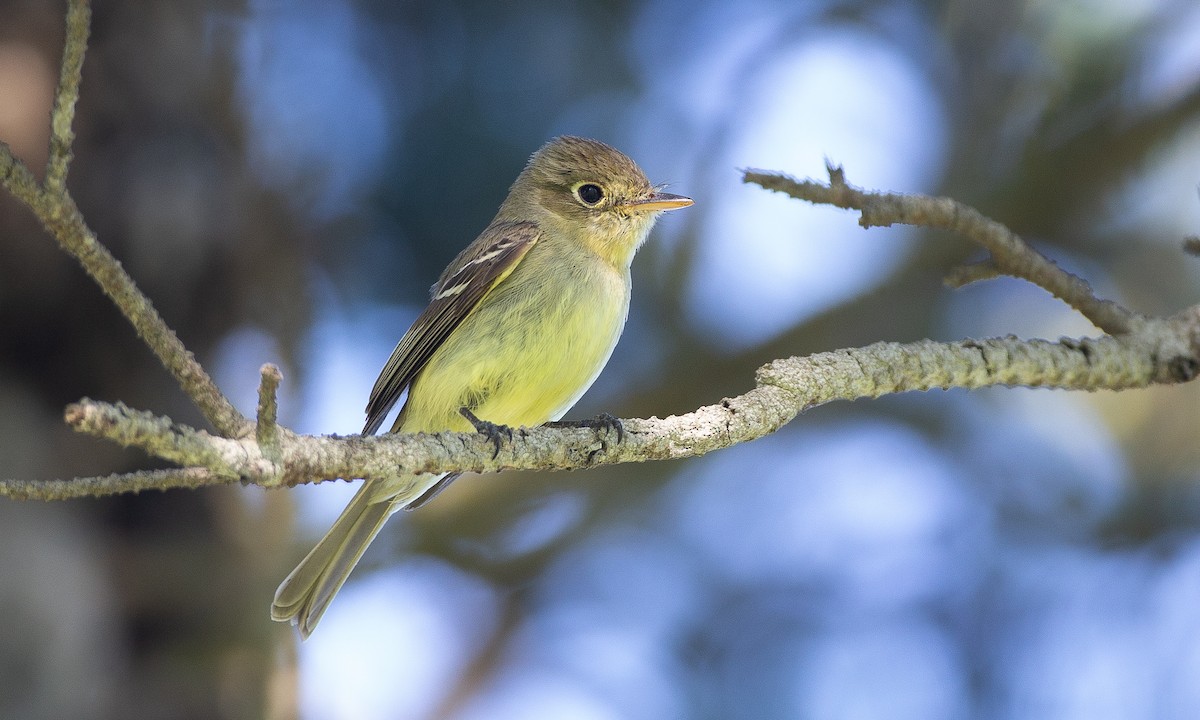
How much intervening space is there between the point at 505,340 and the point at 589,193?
1081mm

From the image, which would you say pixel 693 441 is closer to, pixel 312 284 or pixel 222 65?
pixel 312 284

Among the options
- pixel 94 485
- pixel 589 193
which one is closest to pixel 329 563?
pixel 589 193

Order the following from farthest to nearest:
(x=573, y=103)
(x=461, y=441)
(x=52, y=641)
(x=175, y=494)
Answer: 1. (x=573, y=103)
2. (x=175, y=494)
3. (x=52, y=641)
4. (x=461, y=441)

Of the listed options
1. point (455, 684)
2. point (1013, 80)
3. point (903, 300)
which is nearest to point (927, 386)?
point (903, 300)

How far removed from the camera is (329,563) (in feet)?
13.9

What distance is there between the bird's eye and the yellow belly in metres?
0.62

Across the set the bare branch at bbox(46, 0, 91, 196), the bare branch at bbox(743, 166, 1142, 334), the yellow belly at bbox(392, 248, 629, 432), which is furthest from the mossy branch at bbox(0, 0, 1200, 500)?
the yellow belly at bbox(392, 248, 629, 432)

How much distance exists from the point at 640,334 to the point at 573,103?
4.66 feet

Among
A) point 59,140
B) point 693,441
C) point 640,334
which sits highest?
point 640,334

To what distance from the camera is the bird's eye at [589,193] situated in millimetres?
5008

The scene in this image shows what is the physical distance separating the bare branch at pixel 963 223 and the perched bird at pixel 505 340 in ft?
5.45

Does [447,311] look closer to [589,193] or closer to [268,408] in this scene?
[589,193]

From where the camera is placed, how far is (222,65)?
5.88 meters

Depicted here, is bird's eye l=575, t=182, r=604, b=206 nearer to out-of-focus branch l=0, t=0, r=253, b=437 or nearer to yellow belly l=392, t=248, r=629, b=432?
yellow belly l=392, t=248, r=629, b=432
